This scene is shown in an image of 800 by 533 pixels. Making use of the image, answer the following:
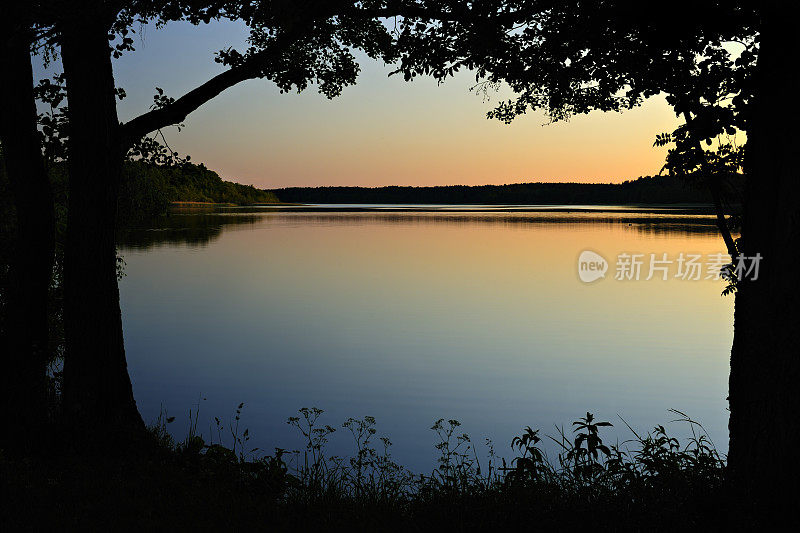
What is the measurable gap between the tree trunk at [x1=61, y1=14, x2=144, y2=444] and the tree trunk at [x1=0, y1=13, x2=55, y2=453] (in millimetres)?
893

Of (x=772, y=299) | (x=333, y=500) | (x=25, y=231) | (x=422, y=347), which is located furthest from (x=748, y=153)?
(x=422, y=347)

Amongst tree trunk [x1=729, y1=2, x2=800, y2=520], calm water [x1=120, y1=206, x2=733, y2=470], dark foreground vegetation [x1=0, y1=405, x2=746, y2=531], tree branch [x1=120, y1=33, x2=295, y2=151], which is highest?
tree branch [x1=120, y1=33, x2=295, y2=151]

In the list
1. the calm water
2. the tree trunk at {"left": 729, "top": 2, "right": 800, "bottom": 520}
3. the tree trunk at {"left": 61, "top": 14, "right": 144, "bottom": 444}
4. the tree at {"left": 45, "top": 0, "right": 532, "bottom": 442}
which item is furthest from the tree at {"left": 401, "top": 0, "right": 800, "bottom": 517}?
the calm water

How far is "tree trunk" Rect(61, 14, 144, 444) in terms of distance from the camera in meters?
8.69

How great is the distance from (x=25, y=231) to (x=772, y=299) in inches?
371

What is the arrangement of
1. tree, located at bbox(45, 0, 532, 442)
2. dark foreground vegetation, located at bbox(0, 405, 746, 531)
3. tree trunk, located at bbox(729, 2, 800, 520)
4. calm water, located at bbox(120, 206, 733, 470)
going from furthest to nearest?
calm water, located at bbox(120, 206, 733, 470) < tree, located at bbox(45, 0, 532, 442) < tree trunk, located at bbox(729, 2, 800, 520) < dark foreground vegetation, located at bbox(0, 405, 746, 531)

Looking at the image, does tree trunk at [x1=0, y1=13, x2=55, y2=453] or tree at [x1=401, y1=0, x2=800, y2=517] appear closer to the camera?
tree at [x1=401, y1=0, x2=800, y2=517]

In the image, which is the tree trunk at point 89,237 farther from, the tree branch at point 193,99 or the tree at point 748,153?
the tree at point 748,153

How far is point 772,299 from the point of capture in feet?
18.5

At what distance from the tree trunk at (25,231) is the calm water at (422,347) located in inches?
152

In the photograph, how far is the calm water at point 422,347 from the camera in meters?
14.6

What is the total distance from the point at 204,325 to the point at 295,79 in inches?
622

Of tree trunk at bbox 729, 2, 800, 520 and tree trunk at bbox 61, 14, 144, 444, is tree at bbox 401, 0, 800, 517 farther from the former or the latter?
tree trunk at bbox 61, 14, 144, 444

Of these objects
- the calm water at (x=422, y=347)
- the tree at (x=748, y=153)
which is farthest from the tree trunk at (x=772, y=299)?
the calm water at (x=422, y=347)
